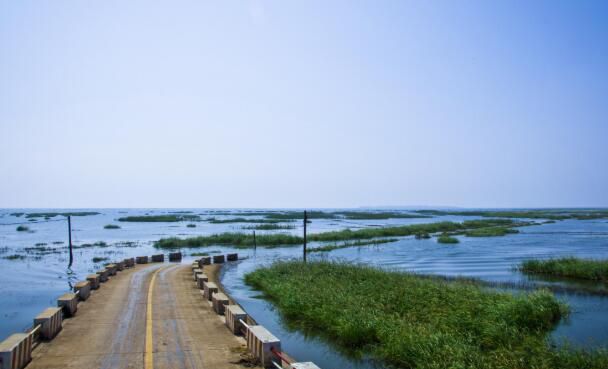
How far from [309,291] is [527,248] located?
41649 mm

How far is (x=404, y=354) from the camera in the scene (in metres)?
13.3

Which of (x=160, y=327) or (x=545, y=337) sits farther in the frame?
(x=545, y=337)

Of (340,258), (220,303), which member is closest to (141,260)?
(340,258)

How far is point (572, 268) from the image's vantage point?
3194cm

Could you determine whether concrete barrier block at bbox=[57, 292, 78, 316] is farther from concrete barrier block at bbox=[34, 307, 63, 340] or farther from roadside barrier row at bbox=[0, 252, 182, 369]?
concrete barrier block at bbox=[34, 307, 63, 340]

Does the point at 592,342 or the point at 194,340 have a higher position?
the point at 194,340

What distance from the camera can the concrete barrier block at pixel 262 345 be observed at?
34.3ft

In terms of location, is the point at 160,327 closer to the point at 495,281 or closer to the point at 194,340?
the point at 194,340

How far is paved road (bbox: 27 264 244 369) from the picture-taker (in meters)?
10.9

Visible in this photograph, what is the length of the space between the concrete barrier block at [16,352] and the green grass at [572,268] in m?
32.3

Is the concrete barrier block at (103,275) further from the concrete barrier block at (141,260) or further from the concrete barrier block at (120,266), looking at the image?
the concrete barrier block at (141,260)

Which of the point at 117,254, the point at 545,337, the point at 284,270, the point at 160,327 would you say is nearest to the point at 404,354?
the point at 545,337

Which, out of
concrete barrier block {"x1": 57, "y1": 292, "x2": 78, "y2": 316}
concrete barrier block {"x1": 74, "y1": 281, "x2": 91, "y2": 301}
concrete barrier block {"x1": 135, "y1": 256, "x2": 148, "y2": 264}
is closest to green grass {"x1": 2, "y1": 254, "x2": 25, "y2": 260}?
concrete barrier block {"x1": 135, "y1": 256, "x2": 148, "y2": 264}

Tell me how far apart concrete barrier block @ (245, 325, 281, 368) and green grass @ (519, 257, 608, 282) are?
27801 mm
